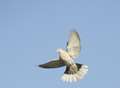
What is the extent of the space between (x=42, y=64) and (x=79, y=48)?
0.65 metres

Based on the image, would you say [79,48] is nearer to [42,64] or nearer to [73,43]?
[73,43]

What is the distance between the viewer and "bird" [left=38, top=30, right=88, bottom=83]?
25.4ft

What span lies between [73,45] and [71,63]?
33 cm

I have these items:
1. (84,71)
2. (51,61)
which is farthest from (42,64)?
(84,71)

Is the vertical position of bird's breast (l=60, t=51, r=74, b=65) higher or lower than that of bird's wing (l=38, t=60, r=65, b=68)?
higher

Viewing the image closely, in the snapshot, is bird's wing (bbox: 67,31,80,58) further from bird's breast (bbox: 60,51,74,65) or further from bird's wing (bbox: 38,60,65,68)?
bird's wing (bbox: 38,60,65,68)

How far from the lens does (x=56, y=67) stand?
25.7 feet

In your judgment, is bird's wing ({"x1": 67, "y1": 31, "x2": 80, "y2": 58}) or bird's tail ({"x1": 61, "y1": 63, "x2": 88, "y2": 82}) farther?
bird's wing ({"x1": 67, "y1": 31, "x2": 80, "y2": 58})

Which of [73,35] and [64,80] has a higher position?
[73,35]

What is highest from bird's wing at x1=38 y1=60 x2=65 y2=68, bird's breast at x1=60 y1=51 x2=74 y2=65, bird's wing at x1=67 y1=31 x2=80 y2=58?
bird's wing at x1=67 y1=31 x2=80 y2=58

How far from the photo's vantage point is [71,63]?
25.8 ft

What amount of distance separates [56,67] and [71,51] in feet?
1.34

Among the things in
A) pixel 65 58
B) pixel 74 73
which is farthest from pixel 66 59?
pixel 74 73

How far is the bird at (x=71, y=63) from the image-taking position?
775cm
